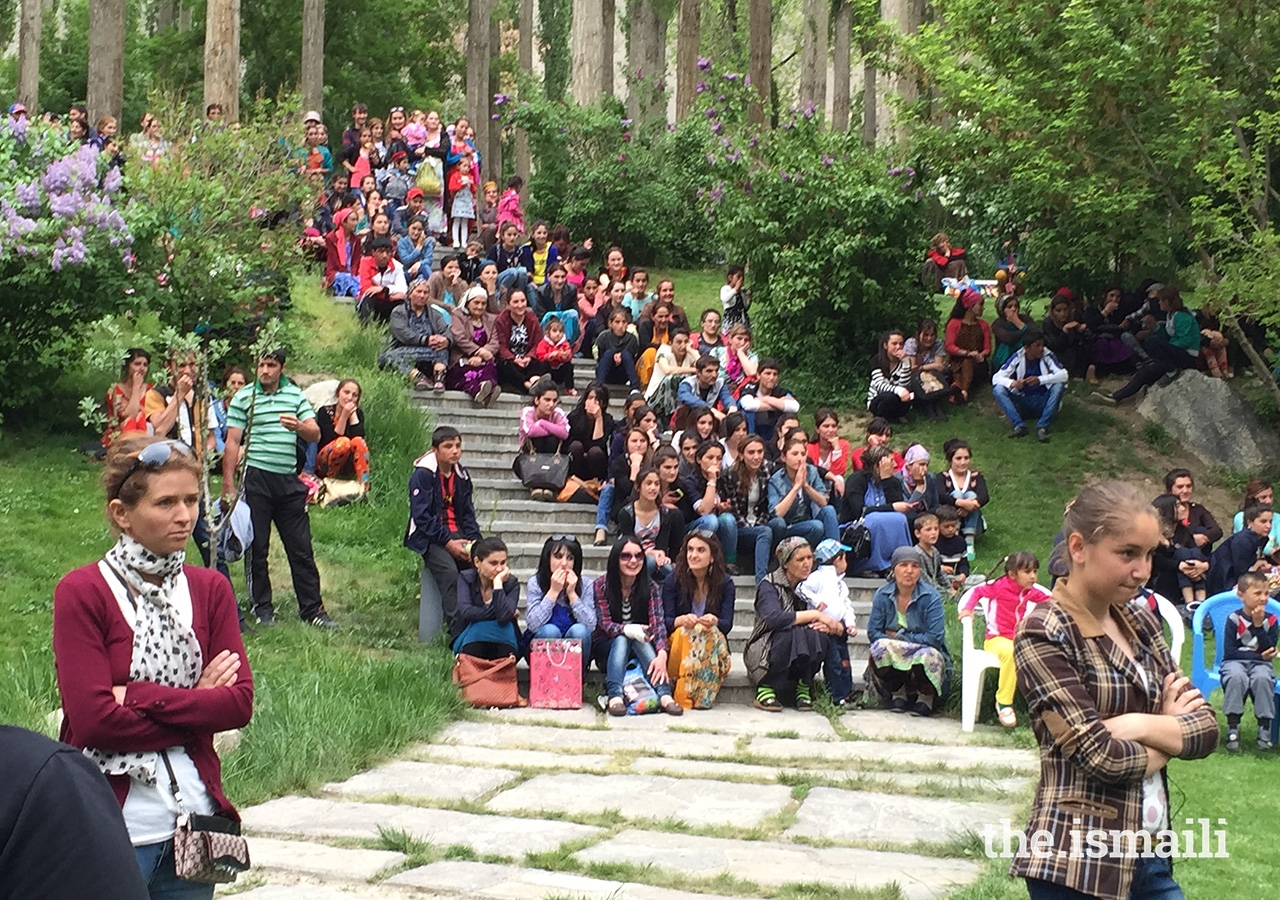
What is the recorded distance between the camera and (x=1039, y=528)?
46.2 feet

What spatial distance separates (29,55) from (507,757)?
82.0ft

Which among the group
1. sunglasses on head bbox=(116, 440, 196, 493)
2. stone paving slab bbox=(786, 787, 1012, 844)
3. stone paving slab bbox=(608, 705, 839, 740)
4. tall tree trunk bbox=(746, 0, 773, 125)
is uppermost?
tall tree trunk bbox=(746, 0, 773, 125)

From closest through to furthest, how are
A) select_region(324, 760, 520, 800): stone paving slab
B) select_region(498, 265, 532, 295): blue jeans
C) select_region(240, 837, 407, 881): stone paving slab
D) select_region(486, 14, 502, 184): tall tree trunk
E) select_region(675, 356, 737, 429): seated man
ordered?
1. select_region(240, 837, 407, 881): stone paving slab
2. select_region(324, 760, 520, 800): stone paving slab
3. select_region(675, 356, 737, 429): seated man
4. select_region(498, 265, 532, 295): blue jeans
5. select_region(486, 14, 502, 184): tall tree trunk

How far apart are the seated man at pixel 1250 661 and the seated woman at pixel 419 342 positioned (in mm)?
8230

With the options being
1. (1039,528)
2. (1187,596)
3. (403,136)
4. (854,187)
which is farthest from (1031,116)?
(403,136)

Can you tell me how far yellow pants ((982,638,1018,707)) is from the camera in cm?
941

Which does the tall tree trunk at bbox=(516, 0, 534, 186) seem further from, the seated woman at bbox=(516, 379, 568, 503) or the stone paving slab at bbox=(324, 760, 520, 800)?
the stone paving slab at bbox=(324, 760, 520, 800)

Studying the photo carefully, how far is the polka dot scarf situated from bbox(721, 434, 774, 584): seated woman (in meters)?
8.69

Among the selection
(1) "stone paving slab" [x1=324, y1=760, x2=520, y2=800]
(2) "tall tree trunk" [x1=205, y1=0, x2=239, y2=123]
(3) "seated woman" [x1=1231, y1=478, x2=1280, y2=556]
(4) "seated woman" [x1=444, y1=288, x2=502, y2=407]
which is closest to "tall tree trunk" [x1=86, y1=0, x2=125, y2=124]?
(2) "tall tree trunk" [x1=205, y1=0, x2=239, y2=123]

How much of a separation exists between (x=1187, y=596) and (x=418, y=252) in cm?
933

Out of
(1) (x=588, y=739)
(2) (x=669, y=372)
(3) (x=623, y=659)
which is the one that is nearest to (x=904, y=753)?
(1) (x=588, y=739)

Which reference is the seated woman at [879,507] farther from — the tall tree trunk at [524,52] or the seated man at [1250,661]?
the tall tree trunk at [524,52]

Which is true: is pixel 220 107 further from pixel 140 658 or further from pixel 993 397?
pixel 140 658

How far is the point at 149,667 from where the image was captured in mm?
3299
